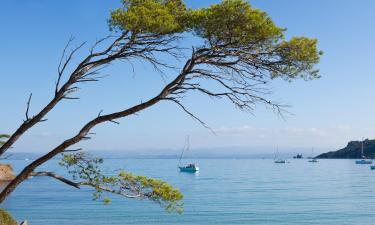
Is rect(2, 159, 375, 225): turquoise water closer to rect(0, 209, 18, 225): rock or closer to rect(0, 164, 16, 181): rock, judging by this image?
rect(0, 164, 16, 181): rock

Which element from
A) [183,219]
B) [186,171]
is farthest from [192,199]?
[186,171]

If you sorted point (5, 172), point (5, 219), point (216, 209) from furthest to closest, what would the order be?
point (5, 172), point (216, 209), point (5, 219)

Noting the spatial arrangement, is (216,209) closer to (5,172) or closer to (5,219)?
(5,219)

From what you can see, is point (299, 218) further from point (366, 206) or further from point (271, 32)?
point (271, 32)

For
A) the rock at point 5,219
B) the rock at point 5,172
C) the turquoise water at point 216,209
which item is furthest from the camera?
the rock at point 5,172

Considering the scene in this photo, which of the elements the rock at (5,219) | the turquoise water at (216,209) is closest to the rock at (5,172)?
the turquoise water at (216,209)

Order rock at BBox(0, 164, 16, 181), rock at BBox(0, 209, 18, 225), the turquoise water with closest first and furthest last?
1. rock at BBox(0, 209, 18, 225)
2. the turquoise water
3. rock at BBox(0, 164, 16, 181)

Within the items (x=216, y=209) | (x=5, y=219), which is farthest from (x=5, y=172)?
(x=5, y=219)

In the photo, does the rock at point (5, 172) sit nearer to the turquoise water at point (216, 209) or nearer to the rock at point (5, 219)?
the turquoise water at point (216, 209)

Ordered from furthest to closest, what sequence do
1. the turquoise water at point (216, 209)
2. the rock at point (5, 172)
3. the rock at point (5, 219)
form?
the rock at point (5, 172) < the turquoise water at point (216, 209) < the rock at point (5, 219)

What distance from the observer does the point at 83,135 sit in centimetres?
866

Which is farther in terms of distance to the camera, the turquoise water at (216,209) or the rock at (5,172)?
the rock at (5,172)

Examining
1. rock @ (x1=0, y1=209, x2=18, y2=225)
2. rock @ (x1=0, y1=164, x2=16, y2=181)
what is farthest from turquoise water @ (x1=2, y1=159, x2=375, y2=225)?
rock @ (x1=0, y1=209, x2=18, y2=225)

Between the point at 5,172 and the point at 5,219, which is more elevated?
the point at 5,172
